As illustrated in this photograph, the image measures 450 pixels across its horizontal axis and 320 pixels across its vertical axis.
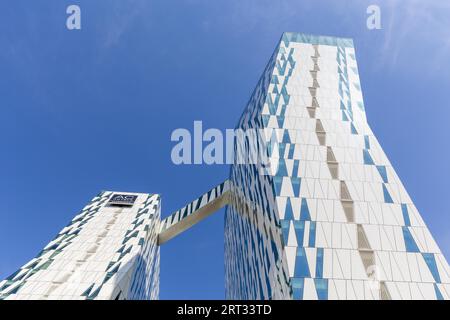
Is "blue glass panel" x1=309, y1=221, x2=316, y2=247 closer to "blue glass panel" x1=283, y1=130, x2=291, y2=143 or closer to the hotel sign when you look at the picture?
"blue glass panel" x1=283, y1=130, x2=291, y2=143

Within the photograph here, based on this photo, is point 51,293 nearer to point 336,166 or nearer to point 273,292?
point 273,292

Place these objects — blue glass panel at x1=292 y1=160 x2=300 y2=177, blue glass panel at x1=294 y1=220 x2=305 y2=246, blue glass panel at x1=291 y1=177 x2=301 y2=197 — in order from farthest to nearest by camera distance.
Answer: blue glass panel at x1=292 y1=160 x2=300 y2=177 < blue glass panel at x1=291 y1=177 x2=301 y2=197 < blue glass panel at x1=294 y1=220 x2=305 y2=246

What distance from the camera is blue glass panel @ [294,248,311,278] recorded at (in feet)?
60.3

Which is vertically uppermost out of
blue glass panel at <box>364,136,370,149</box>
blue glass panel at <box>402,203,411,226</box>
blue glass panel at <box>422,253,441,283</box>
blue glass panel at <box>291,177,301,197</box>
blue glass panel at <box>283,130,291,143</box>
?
blue glass panel at <box>283,130,291,143</box>

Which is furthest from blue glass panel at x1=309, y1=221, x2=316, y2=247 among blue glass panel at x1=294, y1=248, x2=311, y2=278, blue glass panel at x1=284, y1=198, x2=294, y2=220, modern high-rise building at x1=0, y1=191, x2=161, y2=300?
modern high-rise building at x1=0, y1=191, x2=161, y2=300

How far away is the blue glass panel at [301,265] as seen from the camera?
18.4 meters

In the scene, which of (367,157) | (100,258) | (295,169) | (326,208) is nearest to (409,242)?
(326,208)

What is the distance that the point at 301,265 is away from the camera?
1892cm

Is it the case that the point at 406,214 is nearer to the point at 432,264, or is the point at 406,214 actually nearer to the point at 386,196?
the point at 386,196

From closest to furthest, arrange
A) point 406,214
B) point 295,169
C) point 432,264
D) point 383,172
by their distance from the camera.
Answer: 1. point 432,264
2. point 406,214
3. point 383,172
4. point 295,169

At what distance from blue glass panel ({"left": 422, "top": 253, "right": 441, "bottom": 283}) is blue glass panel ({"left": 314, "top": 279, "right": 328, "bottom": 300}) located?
7.70m

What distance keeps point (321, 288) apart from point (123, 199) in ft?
153

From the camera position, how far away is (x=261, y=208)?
29.1 m
